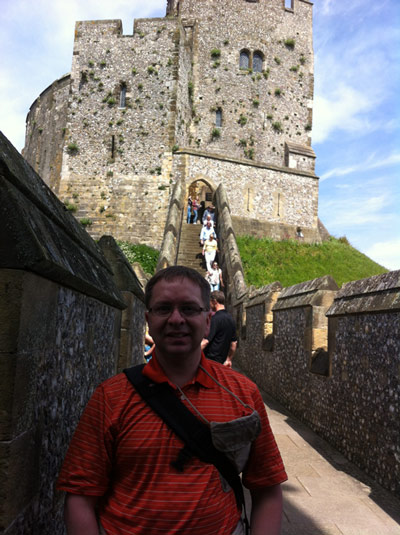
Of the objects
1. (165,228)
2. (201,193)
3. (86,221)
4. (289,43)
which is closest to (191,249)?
(165,228)

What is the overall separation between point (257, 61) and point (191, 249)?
65.6 feet

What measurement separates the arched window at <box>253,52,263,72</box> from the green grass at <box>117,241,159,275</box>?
16.5 m

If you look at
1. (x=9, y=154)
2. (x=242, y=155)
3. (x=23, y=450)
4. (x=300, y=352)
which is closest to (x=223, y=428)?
(x=23, y=450)

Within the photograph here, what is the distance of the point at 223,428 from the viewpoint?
150 cm

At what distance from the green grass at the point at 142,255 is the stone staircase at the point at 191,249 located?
7.43 ft

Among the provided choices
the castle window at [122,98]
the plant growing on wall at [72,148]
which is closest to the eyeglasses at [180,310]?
the plant growing on wall at [72,148]

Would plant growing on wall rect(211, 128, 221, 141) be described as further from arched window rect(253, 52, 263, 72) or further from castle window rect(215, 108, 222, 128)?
arched window rect(253, 52, 263, 72)

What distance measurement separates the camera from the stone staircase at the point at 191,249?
15.4m

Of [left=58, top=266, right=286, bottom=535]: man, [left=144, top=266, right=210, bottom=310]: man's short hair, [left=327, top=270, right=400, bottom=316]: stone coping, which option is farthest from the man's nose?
[left=327, top=270, right=400, bottom=316]: stone coping

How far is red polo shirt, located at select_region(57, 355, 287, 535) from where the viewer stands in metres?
1.44

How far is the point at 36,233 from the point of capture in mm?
1653

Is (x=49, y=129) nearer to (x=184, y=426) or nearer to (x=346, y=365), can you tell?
(x=346, y=365)

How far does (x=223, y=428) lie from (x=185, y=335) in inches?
13.4

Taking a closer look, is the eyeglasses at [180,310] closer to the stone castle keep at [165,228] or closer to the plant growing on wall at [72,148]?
the stone castle keep at [165,228]
